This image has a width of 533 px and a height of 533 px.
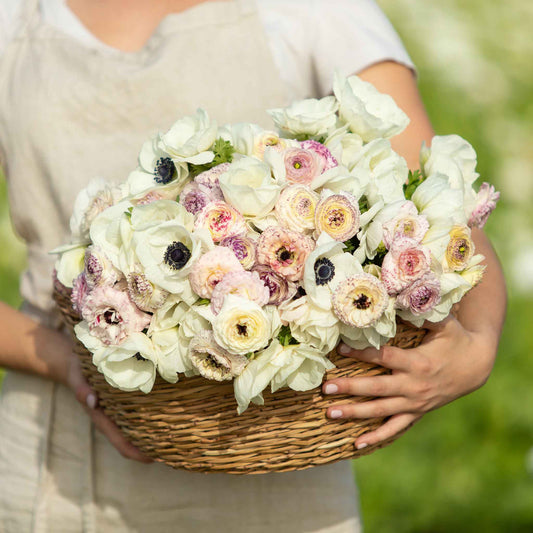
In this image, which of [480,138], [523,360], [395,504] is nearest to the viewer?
[395,504]

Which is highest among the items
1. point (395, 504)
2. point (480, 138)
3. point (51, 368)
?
point (51, 368)

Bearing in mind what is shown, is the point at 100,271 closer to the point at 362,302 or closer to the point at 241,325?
the point at 241,325

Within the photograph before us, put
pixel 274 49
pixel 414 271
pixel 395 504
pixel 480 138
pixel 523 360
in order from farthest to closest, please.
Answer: pixel 480 138 → pixel 523 360 → pixel 395 504 → pixel 274 49 → pixel 414 271

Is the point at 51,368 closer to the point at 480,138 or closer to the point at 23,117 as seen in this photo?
the point at 23,117

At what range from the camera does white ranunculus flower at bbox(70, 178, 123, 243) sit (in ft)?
3.82

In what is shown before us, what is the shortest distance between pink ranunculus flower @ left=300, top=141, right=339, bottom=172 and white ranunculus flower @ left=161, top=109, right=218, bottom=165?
141 mm

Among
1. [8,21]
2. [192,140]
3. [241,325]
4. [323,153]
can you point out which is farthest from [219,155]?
[8,21]

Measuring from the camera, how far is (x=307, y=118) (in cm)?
114

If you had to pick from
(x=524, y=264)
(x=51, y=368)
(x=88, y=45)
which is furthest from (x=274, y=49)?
(x=524, y=264)

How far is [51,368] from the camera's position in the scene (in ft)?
5.02

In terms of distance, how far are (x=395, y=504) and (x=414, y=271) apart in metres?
2.17

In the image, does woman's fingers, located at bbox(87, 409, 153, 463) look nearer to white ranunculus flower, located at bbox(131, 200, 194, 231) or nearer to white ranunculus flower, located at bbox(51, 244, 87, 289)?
white ranunculus flower, located at bbox(51, 244, 87, 289)

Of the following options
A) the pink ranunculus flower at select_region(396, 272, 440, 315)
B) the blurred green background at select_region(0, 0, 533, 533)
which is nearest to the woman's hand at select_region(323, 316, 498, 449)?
the pink ranunculus flower at select_region(396, 272, 440, 315)

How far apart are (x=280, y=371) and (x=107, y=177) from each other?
0.65 m
